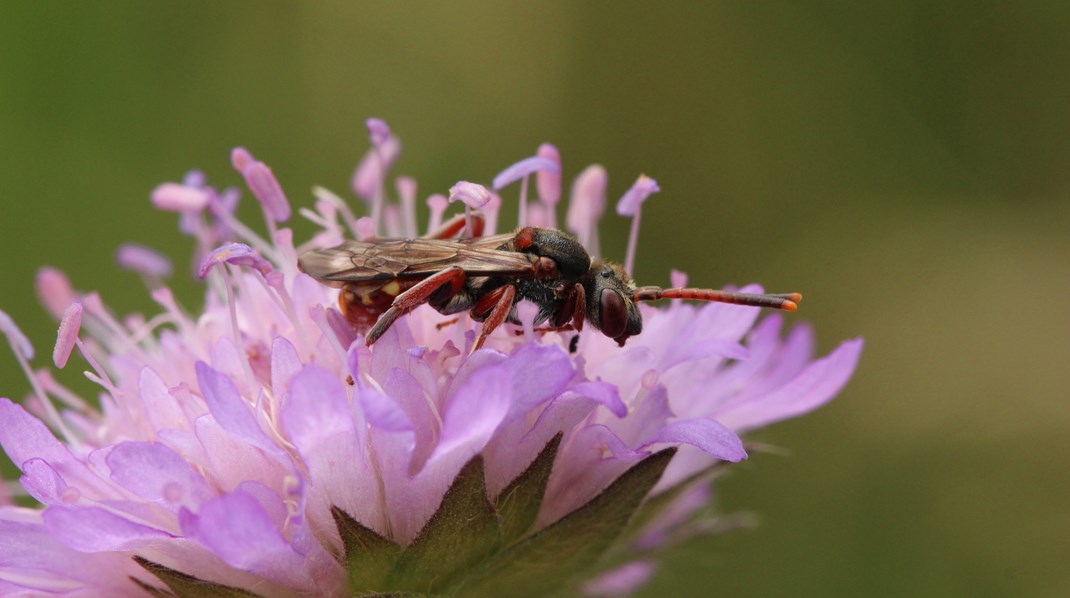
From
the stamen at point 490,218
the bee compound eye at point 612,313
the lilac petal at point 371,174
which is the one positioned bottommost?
the bee compound eye at point 612,313

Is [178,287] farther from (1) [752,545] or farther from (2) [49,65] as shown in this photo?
(1) [752,545]

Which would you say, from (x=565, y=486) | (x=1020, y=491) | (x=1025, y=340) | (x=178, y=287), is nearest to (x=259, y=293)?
(x=565, y=486)

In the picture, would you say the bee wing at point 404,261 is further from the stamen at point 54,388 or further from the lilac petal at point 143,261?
the lilac petal at point 143,261

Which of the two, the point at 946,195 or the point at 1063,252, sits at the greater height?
the point at 946,195

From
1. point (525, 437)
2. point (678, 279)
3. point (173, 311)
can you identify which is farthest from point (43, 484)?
point (678, 279)

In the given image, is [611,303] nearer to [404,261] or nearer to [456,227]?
[404,261]

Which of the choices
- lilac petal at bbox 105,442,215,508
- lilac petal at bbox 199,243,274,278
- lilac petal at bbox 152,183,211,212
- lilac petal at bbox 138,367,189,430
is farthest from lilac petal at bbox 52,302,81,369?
lilac petal at bbox 152,183,211,212

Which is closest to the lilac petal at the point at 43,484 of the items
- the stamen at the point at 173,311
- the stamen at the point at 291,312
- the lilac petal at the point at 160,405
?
the lilac petal at the point at 160,405
